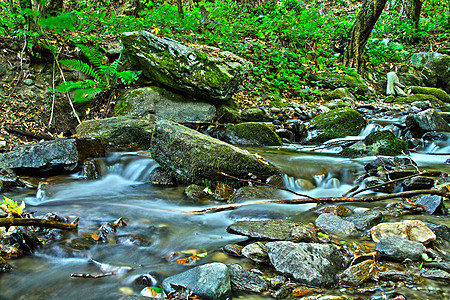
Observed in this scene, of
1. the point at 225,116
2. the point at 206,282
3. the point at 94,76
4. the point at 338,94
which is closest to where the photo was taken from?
the point at 206,282

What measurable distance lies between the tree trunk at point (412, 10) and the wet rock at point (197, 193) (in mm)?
19360

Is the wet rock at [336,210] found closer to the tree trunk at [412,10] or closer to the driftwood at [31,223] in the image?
the driftwood at [31,223]

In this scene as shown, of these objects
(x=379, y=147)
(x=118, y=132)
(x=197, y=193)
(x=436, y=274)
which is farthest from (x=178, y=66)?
(x=436, y=274)

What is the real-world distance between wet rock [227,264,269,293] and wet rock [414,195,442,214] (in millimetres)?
2197

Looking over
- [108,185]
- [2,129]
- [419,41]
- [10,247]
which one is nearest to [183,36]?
[2,129]

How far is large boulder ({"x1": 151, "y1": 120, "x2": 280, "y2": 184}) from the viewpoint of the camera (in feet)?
13.1

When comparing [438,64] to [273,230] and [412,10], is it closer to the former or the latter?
[412,10]

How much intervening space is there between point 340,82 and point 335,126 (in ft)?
19.5

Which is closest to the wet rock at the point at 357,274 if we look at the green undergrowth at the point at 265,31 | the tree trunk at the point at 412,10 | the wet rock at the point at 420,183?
the wet rock at the point at 420,183

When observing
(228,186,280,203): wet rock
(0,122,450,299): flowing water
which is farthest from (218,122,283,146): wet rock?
(228,186,280,203): wet rock

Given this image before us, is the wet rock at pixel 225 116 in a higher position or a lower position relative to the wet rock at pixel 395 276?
higher

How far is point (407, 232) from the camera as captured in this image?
7.75ft

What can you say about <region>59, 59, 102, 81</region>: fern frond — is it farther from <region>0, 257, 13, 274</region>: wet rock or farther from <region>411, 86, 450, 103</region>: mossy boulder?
<region>411, 86, 450, 103</region>: mossy boulder

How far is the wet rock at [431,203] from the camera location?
2.99 meters
